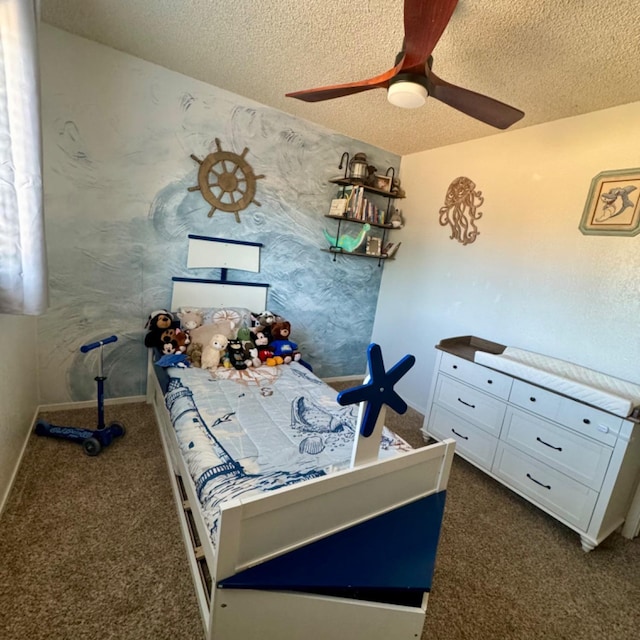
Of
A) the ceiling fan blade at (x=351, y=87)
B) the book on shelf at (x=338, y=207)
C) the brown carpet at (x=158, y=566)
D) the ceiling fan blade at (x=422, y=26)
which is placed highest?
the ceiling fan blade at (x=422, y=26)

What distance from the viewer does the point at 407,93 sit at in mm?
1341

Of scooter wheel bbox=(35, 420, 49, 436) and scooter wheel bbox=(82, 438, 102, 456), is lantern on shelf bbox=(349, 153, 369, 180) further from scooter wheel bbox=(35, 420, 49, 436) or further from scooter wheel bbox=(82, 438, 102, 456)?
scooter wheel bbox=(35, 420, 49, 436)

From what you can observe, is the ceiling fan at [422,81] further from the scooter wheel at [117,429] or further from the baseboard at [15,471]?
the baseboard at [15,471]

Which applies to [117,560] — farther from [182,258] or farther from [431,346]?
[431,346]

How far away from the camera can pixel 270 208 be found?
297 cm

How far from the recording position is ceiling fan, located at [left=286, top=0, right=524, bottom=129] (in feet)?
3.58

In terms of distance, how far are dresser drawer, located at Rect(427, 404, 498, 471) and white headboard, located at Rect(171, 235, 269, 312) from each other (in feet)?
5.73

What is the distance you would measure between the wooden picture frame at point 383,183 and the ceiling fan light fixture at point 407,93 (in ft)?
6.43

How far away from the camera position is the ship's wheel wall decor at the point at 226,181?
264 centimetres

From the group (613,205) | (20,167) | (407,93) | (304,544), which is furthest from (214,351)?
(613,205)

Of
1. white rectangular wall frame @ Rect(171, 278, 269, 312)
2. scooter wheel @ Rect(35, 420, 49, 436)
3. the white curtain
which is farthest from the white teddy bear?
the white curtain

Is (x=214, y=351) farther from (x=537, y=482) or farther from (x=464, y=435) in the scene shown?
(x=537, y=482)

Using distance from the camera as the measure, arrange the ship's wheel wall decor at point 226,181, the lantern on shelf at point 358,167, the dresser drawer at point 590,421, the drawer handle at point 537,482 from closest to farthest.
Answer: the dresser drawer at point 590,421 < the drawer handle at point 537,482 < the ship's wheel wall decor at point 226,181 < the lantern on shelf at point 358,167

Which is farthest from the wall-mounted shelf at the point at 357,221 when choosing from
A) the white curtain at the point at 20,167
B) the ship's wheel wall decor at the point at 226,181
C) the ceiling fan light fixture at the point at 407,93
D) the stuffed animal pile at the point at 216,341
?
the white curtain at the point at 20,167
